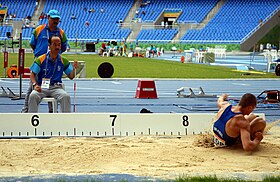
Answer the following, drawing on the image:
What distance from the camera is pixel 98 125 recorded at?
9.38m

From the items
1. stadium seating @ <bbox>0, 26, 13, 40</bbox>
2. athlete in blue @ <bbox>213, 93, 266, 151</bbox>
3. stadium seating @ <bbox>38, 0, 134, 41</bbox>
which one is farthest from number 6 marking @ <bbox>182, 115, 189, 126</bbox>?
stadium seating @ <bbox>0, 26, 13, 40</bbox>

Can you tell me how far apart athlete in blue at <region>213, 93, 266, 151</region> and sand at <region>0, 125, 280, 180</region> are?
0.37 feet

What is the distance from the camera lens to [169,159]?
7066 millimetres

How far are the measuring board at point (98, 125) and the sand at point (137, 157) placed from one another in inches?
15.4

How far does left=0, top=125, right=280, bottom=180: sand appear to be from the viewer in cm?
627

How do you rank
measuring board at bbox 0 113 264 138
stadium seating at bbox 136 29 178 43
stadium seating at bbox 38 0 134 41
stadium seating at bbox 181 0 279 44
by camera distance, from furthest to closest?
1. stadium seating at bbox 38 0 134 41
2. stadium seating at bbox 136 29 178 43
3. stadium seating at bbox 181 0 279 44
4. measuring board at bbox 0 113 264 138

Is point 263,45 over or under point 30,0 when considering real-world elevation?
under

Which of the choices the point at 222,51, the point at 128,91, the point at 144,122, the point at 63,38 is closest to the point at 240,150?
the point at 144,122

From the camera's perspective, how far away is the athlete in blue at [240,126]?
299 inches

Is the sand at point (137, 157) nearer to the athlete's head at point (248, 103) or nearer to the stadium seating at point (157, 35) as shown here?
the athlete's head at point (248, 103)

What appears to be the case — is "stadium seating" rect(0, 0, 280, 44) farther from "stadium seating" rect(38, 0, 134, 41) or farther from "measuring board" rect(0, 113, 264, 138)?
"measuring board" rect(0, 113, 264, 138)

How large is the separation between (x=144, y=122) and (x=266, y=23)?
181 ft

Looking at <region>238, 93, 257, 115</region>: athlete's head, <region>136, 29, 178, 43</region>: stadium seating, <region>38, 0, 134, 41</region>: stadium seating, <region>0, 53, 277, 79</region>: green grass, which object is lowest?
<region>238, 93, 257, 115</region>: athlete's head

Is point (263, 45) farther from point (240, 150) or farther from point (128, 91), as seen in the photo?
point (240, 150)
